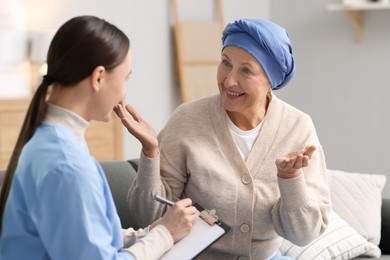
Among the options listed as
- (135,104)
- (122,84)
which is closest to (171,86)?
(135,104)

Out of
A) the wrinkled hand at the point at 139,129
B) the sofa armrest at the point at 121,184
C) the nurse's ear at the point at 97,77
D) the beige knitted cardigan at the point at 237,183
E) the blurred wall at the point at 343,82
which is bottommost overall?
the blurred wall at the point at 343,82

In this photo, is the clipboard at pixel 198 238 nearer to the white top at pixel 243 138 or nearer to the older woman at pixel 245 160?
the older woman at pixel 245 160

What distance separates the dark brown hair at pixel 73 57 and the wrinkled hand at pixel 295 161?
650 millimetres

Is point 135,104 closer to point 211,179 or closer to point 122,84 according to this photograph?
point 211,179

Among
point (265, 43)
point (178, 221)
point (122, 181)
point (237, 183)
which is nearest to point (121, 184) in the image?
point (122, 181)

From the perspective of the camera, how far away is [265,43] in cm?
210

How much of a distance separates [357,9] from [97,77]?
3.32m

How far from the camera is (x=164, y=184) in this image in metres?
2.13

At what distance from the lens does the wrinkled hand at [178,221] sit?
167 cm

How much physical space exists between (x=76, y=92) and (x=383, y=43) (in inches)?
136

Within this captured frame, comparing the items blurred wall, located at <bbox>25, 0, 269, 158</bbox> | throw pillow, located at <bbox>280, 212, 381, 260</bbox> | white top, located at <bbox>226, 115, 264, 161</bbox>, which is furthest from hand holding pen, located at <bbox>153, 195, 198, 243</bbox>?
blurred wall, located at <bbox>25, 0, 269, 158</bbox>

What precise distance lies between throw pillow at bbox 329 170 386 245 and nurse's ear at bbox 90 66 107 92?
5.60 feet

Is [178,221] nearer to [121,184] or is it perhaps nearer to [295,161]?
[295,161]

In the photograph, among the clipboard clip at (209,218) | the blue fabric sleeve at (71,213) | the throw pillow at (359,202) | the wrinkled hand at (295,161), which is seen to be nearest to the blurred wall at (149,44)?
the throw pillow at (359,202)
